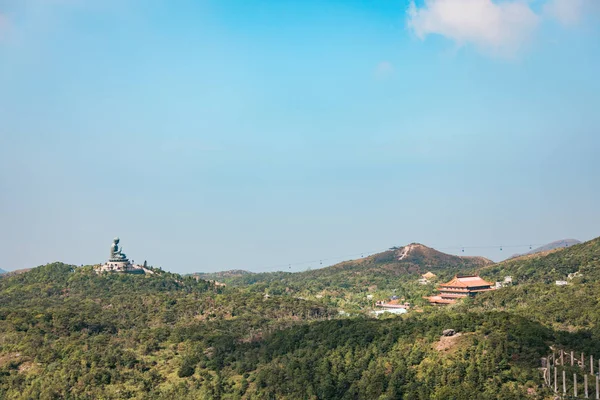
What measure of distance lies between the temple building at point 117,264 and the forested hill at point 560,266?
331ft

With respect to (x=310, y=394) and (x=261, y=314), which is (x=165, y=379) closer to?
(x=310, y=394)

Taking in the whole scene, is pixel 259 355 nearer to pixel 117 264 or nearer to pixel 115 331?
pixel 115 331

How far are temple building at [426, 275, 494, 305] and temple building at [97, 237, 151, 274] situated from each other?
8319 centimetres

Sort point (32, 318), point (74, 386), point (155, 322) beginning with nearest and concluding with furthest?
point (74, 386) < point (32, 318) < point (155, 322)

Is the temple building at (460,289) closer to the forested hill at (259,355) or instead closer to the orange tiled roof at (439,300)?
the orange tiled roof at (439,300)

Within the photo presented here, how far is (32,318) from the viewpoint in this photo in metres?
120

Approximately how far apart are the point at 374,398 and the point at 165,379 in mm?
32710

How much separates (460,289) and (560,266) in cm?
3055

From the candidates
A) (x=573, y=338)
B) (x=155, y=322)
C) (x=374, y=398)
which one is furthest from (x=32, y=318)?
(x=573, y=338)

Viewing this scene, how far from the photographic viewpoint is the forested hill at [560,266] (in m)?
156

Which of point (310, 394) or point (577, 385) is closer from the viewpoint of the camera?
point (577, 385)

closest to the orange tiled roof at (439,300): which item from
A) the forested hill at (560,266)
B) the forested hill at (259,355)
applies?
→ the forested hill at (560,266)

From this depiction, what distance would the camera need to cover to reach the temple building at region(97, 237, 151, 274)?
186875 mm

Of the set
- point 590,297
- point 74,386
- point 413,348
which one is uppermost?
point 590,297
